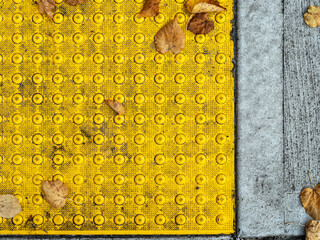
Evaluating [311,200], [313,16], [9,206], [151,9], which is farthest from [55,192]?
[313,16]

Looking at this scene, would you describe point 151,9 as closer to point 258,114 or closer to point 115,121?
point 115,121

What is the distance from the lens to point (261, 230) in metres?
1.68

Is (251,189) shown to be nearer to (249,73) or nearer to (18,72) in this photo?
(249,73)

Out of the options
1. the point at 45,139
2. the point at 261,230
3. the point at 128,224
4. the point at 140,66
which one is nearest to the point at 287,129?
the point at 261,230

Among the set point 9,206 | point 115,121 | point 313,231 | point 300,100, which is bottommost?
point 313,231

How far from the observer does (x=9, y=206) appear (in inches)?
64.2

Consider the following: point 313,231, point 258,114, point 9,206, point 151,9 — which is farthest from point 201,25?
point 9,206

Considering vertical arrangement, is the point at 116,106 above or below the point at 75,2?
below

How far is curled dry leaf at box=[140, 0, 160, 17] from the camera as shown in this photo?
5.42 ft

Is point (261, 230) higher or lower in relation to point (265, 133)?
lower

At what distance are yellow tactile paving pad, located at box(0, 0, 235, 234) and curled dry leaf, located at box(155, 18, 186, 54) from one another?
0.04 metres

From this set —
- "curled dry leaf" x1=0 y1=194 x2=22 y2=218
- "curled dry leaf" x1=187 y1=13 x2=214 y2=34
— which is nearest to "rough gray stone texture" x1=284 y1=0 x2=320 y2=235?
"curled dry leaf" x1=187 y1=13 x2=214 y2=34

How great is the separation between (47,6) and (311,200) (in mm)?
2130

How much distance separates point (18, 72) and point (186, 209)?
1.41 metres
